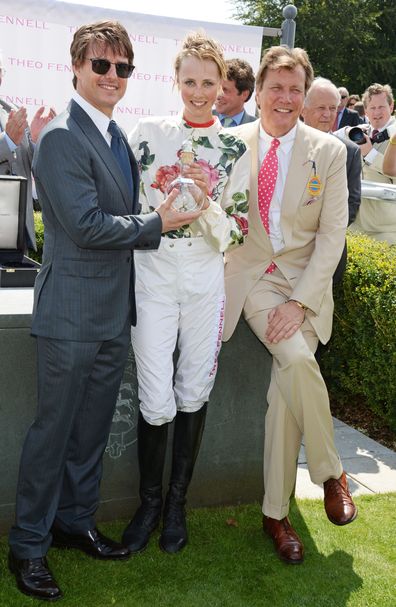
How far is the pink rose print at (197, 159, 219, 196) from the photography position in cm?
339

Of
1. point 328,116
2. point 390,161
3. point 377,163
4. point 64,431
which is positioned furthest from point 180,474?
point 377,163

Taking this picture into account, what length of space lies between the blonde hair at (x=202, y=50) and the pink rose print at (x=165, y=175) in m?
0.46

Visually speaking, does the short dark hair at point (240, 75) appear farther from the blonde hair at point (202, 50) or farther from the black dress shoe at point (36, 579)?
the black dress shoe at point (36, 579)

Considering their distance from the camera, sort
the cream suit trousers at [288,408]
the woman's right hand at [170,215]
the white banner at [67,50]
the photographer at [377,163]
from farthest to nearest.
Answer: the photographer at [377,163]
the white banner at [67,50]
the cream suit trousers at [288,408]
the woman's right hand at [170,215]

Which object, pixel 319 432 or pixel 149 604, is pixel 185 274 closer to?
pixel 319 432

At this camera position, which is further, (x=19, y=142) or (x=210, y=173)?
(x=19, y=142)

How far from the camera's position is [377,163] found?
24.7 ft

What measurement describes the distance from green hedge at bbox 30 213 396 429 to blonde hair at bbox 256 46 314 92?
185 cm

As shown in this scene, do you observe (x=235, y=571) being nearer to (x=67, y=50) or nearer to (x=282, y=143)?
(x=282, y=143)

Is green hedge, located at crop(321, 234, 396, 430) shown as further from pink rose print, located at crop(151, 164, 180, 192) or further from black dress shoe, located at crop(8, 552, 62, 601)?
black dress shoe, located at crop(8, 552, 62, 601)

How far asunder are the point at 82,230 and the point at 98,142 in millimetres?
383

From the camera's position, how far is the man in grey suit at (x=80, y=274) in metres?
2.94

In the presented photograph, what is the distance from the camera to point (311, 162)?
12.2ft

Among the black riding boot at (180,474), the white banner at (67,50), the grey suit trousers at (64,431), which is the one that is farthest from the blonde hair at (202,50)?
the white banner at (67,50)
